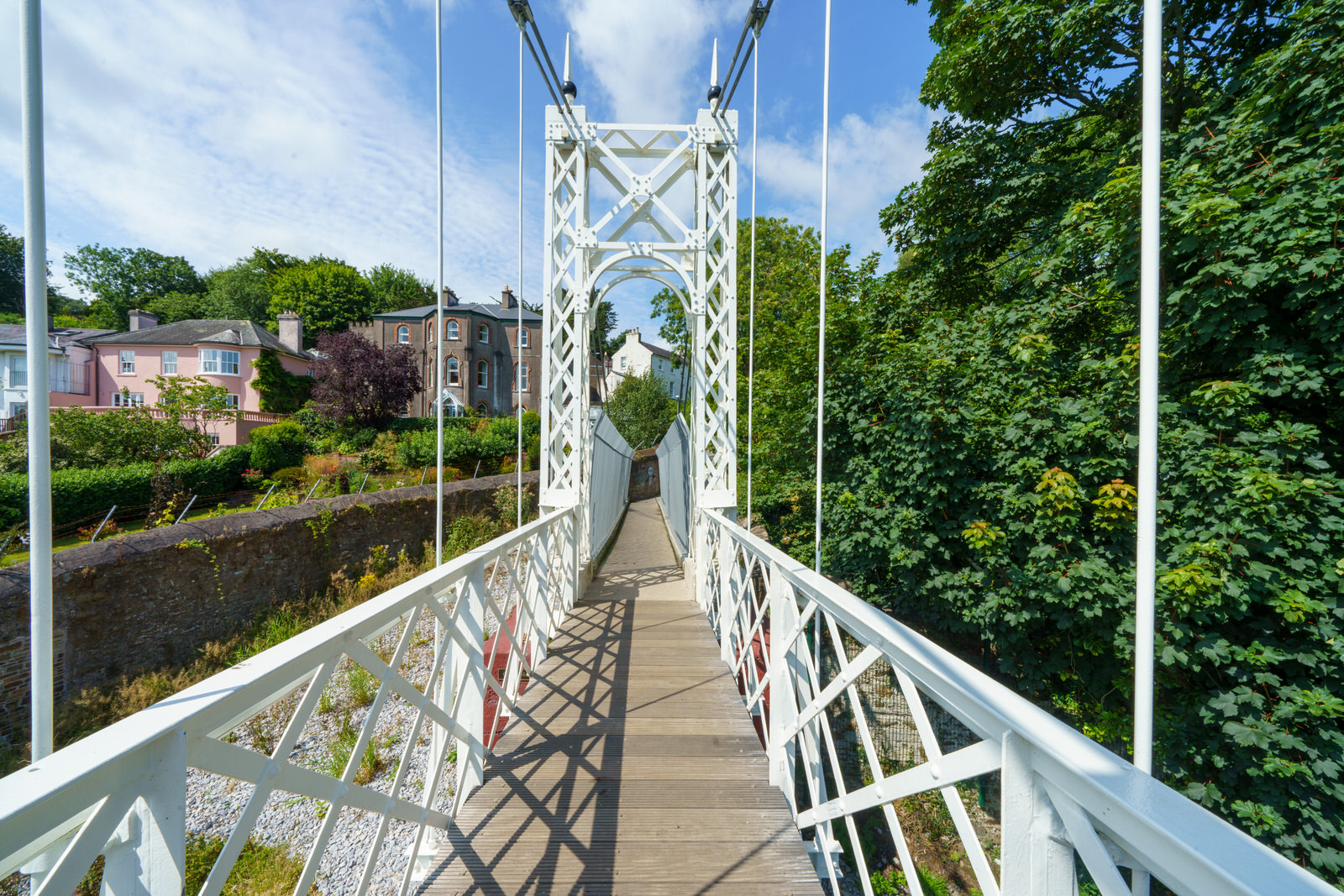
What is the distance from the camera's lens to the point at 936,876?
5996mm

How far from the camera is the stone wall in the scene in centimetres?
557

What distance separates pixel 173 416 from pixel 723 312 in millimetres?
16099

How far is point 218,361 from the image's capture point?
22.4 metres

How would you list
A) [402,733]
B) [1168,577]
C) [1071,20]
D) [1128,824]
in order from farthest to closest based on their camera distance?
1. [1071,20]
2. [402,733]
3. [1168,577]
4. [1128,824]

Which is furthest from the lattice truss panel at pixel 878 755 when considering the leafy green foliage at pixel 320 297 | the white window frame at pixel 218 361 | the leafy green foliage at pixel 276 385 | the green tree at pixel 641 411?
the leafy green foliage at pixel 320 297

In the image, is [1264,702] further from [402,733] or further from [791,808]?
[402,733]

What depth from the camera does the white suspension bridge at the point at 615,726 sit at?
0.79 meters

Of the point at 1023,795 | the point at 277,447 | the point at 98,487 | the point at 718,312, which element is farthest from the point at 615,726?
the point at 277,447

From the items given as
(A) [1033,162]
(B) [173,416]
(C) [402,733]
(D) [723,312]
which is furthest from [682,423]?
(B) [173,416]

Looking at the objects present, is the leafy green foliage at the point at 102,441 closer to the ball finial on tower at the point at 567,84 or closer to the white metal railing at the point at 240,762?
the ball finial on tower at the point at 567,84

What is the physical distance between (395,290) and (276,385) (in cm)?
2089

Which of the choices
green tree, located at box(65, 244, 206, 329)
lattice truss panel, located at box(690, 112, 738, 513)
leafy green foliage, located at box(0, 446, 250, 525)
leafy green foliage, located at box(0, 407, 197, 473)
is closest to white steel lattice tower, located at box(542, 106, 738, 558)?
lattice truss panel, located at box(690, 112, 738, 513)

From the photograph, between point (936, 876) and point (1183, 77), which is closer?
point (1183, 77)

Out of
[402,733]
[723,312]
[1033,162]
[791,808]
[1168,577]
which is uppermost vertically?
[1033,162]
